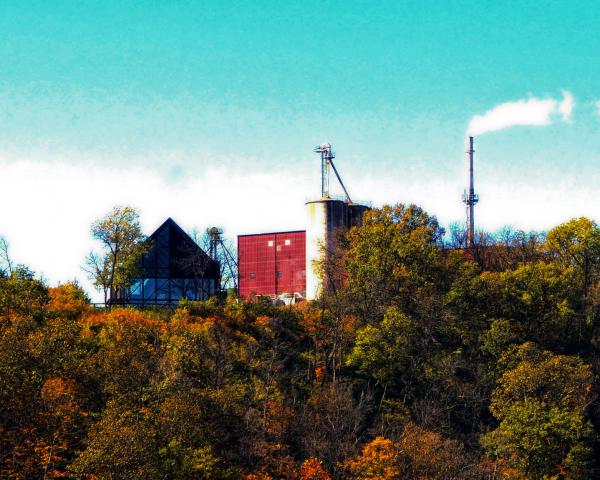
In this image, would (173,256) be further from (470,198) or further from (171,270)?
(470,198)

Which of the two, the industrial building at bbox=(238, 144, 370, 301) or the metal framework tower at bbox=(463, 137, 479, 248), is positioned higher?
the metal framework tower at bbox=(463, 137, 479, 248)

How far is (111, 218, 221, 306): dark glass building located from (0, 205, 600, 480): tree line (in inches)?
664

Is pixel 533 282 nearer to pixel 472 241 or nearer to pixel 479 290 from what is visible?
pixel 479 290

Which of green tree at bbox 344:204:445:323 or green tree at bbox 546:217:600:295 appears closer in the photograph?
green tree at bbox 344:204:445:323

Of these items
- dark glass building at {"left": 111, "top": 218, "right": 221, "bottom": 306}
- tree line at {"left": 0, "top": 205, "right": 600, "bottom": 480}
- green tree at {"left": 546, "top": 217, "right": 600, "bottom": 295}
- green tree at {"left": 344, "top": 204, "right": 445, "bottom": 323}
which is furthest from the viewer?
dark glass building at {"left": 111, "top": 218, "right": 221, "bottom": 306}

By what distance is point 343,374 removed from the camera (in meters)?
65.3

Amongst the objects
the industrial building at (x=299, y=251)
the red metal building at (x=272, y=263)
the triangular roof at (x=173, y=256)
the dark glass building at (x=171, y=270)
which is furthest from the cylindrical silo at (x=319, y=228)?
the triangular roof at (x=173, y=256)

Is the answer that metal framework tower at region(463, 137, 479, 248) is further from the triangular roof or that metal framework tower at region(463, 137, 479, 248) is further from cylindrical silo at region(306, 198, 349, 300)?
the triangular roof

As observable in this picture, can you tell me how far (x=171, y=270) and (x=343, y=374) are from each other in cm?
2921

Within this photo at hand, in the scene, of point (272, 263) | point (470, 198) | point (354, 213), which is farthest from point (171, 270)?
point (470, 198)

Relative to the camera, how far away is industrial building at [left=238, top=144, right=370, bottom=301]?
3204 inches

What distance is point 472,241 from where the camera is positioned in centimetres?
9056

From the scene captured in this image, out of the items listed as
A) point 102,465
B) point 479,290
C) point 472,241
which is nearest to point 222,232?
point 472,241

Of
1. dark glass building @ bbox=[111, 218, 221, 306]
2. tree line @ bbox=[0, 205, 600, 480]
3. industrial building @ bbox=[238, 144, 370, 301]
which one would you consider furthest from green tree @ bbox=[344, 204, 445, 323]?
dark glass building @ bbox=[111, 218, 221, 306]
